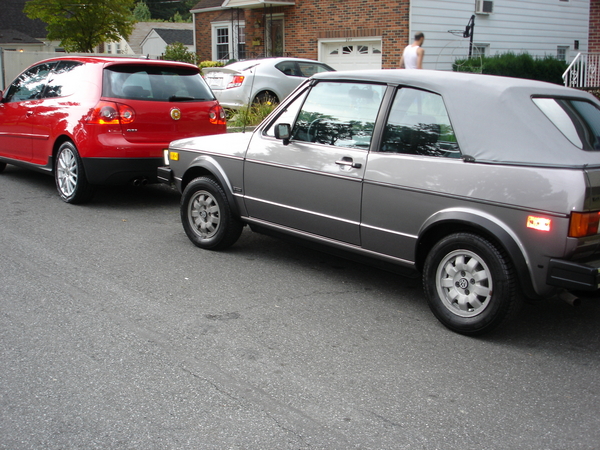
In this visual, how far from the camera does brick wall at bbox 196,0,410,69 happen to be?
19781mm

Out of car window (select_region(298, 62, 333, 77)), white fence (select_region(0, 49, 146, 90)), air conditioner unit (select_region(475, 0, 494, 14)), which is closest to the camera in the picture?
car window (select_region(298, 62, 333, 77))

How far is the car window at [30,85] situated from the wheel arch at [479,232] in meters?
6.21

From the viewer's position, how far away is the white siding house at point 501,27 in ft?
65.4

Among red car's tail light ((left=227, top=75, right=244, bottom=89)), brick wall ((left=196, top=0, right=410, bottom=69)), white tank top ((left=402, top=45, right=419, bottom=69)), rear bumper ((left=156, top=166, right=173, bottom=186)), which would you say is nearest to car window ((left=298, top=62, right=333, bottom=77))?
red car's tail light ((left=227, top=75, right=244, bottom=89))

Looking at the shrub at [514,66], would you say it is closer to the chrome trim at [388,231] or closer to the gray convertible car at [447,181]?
the gray convertible car at [447,181]

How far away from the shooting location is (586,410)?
3547mm

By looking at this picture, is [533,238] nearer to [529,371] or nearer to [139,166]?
[529,371]

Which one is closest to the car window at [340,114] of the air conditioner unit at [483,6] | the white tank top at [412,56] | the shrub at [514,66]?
the white tank top at [412,56]

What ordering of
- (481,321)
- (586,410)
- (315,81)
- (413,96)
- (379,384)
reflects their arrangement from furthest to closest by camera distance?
1. (315,81)
2. (413,96)
3. (481,321)
4. (379,384)
5. (586,410)

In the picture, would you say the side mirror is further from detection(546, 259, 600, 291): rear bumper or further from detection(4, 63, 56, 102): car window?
detection(4, 63, 56, 102): car window

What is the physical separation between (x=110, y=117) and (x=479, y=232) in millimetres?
4984

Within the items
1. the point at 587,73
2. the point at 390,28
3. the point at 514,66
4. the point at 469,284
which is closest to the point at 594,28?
the point at 587,73

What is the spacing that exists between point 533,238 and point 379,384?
132 cm

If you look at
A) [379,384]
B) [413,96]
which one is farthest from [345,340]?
[413,96]
